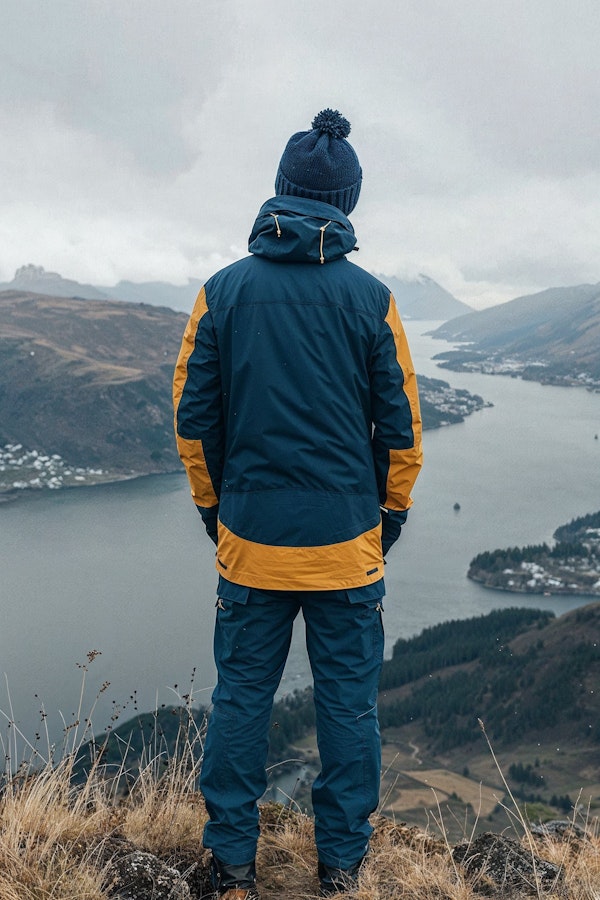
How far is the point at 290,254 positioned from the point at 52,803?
157cm

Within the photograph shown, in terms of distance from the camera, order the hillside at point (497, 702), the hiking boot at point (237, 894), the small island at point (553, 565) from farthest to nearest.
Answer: the small island at point (553, 565), the hillside at point (497, 702), the hiking boot at point (237, 894)

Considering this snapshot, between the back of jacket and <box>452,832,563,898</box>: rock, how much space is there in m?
0.86

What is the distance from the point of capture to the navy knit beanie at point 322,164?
1.80 meters

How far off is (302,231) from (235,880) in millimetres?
1612

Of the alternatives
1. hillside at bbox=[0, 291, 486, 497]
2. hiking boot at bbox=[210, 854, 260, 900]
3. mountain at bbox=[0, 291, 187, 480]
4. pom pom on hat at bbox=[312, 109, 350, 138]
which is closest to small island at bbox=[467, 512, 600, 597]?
hillside at bbox=[0, 291, 486, 497]

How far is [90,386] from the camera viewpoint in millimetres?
101500

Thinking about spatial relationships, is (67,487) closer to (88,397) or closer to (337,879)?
(88,397)

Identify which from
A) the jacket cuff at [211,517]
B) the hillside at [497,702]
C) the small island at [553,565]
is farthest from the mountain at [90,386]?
the jacket cuff at [211,517]

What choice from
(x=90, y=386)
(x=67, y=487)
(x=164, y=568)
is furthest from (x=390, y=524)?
(x=90, y=386)

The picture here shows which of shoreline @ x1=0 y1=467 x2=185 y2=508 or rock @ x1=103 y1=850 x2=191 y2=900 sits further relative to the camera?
shoreline @ x1=0 y1=467 x2=185 y2=508

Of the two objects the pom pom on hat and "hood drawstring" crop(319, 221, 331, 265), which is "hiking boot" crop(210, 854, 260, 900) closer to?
"hood drawstring" crop(319, 221, 331, 265)

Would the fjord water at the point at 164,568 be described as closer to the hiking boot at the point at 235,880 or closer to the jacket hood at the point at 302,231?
the hiking boot at the point at 235,880

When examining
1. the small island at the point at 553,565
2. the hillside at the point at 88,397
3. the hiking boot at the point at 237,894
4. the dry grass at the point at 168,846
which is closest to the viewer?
the dry grass at the point at 168,846

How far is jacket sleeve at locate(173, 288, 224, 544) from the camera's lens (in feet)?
6.07
